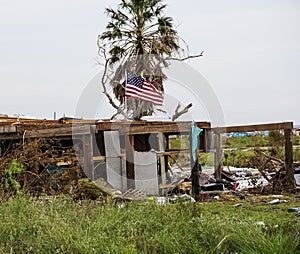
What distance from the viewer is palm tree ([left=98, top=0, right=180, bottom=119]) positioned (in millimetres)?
13312

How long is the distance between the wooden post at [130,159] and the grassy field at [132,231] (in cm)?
400

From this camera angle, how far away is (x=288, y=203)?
8.30 meters

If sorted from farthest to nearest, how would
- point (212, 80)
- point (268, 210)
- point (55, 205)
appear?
1. point (212, 80)
2. point (268, 210)
3. point (55, 205)

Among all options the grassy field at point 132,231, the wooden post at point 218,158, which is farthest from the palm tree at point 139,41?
the grassy field at point 132,231

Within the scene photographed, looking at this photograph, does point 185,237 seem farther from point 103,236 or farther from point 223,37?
point 223,37

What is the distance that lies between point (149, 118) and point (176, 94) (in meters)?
0.95

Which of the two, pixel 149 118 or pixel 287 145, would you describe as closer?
pixel 287 145

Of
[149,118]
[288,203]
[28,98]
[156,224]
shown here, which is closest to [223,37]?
[149,118]

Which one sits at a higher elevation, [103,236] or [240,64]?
[240,64]

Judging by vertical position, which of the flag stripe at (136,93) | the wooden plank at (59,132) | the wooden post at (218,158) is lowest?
the wooden post at (218,158)

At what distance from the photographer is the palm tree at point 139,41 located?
43.7ft

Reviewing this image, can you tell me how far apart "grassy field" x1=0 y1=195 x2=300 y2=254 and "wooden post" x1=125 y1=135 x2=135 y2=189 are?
4.00 meters

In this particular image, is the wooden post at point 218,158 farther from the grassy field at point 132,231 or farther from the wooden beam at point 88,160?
the grassy field at point 132,231

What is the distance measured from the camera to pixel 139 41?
1358cm
